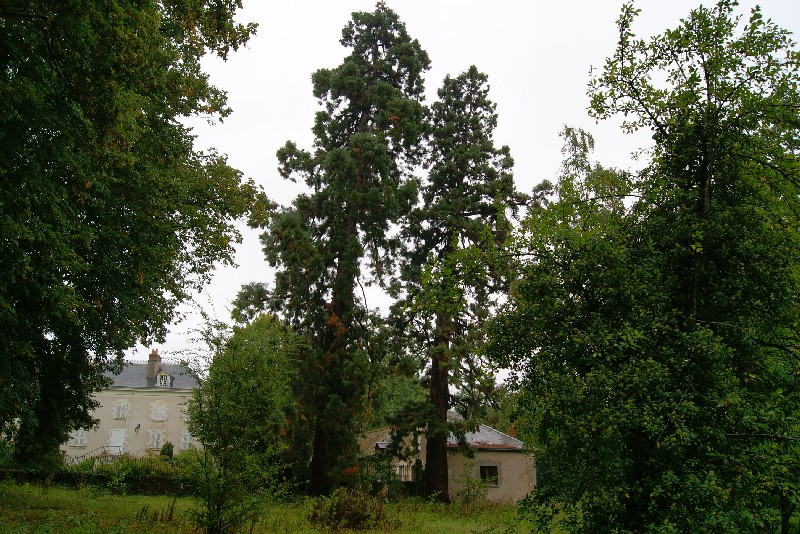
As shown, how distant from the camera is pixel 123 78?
800cm

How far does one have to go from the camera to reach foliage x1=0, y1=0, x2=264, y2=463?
770 cm

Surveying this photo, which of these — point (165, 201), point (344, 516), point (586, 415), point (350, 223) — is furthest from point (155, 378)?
point (586, 415)

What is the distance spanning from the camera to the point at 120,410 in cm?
4744

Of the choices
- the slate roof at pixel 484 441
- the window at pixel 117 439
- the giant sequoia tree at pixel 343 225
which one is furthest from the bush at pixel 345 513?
the window at pixel 117 439

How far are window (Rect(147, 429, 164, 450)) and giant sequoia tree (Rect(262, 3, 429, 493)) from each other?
99.8ft

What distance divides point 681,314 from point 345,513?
1213 centimetres

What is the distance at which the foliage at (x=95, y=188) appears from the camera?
25.3 ft

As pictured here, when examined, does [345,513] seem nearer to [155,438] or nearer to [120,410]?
[155,438]

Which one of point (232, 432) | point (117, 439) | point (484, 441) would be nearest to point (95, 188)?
point (232, 432)

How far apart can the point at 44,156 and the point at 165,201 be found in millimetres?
3291

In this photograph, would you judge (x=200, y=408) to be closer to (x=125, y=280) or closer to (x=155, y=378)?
(x=125, y=280)

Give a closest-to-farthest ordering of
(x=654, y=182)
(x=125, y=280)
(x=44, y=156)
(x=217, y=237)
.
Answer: (x=654, y=182) < (x=44, y=156) < (x=125, y=280) < (x=217, y=237)

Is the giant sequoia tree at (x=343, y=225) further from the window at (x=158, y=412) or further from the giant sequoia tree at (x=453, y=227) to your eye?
the window at (x=158, y=412)

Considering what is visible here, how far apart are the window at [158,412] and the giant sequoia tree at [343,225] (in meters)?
29.7
